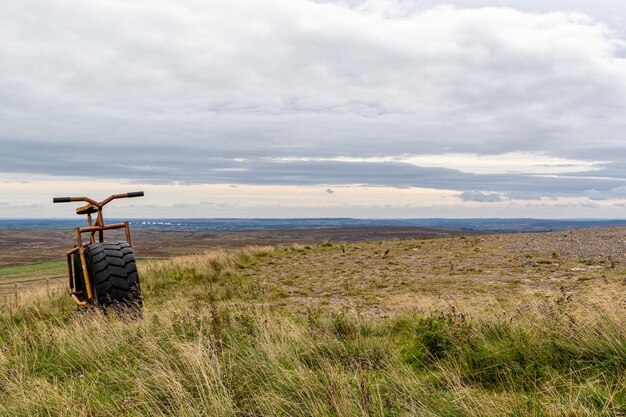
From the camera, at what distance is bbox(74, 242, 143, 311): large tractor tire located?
306 inches

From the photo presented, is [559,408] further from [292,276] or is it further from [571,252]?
[571,252]

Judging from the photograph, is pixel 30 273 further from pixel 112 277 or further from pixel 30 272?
pixel 112 277

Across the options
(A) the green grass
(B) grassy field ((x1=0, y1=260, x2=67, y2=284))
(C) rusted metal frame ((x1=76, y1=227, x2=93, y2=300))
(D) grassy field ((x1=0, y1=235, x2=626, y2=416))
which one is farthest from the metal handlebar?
(A) the green grass

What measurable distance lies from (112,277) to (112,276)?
2 centimetres

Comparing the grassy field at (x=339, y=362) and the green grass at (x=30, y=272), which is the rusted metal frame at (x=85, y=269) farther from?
the green grass at (x=30, y=272)

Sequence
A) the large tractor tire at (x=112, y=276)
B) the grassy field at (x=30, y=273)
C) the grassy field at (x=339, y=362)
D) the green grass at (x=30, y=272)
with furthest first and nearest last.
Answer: the green grass at (x=30, y=272) → the grassy field at (x=30, y=273) → the large tractor tire at (x=112, y=276) → the grassy field at (x=339, y=362)

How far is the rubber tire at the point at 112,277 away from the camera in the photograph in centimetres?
777

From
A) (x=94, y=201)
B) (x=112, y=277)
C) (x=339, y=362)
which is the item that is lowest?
(x=339, y=362)

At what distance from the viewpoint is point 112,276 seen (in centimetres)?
786

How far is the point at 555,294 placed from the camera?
8.99m

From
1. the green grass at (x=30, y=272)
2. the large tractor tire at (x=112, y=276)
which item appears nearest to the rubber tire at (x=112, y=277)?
the large tractor tire at (x=112, y=276)

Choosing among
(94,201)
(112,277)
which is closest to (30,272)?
(94,201)

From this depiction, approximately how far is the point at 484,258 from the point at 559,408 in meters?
13.6

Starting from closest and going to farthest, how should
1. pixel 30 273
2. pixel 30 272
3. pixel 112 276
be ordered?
1. pixel 112 276
2. pixel 30 273
3. pixel 30 272
